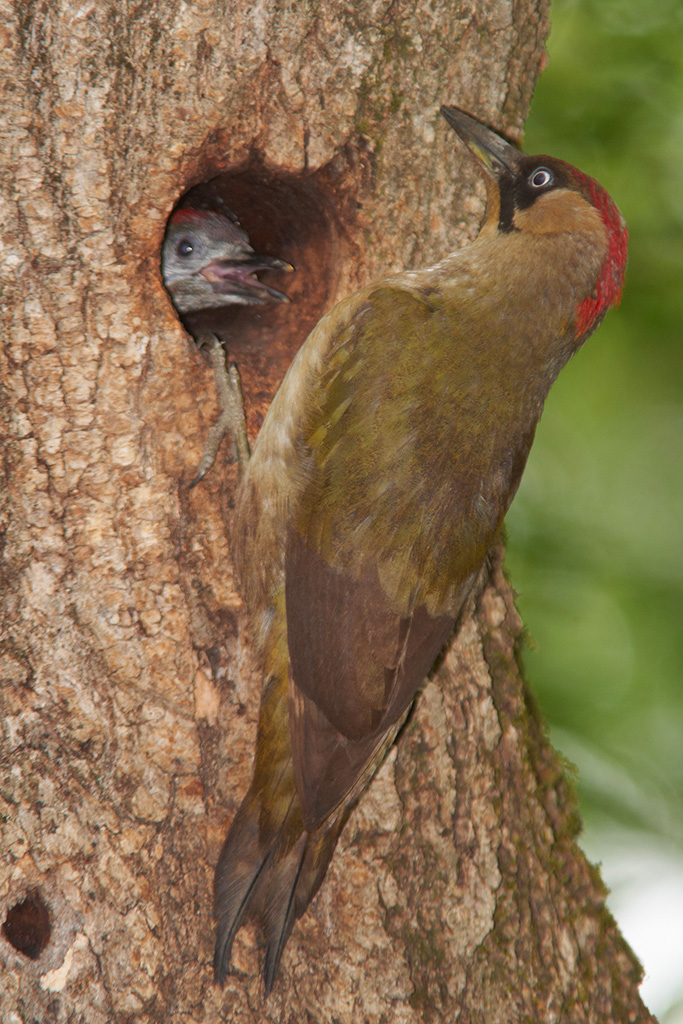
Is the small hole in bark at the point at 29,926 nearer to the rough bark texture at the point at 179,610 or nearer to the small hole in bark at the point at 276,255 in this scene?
the rough bark texture at the point at 179,610

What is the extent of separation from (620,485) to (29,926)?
3.02m

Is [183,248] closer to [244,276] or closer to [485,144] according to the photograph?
[244,276]

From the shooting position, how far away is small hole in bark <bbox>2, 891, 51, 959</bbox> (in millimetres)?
1870

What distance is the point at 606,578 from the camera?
3.92 m

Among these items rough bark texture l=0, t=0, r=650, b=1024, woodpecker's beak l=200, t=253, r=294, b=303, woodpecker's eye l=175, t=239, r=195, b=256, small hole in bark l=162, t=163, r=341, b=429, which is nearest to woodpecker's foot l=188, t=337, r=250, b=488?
rough bark texture l=0, t=0, r=650, b=1024

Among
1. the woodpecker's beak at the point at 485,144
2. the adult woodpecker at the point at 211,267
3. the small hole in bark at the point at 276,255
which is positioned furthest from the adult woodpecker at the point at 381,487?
the adult woodpecker at the point at 211,267

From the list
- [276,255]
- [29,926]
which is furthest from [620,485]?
[29,926]

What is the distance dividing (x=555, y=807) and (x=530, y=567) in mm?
1617

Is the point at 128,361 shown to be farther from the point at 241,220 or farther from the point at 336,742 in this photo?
the point at 241,220

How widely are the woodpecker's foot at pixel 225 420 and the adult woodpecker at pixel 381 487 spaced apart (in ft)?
0.16

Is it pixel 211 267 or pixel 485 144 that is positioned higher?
pixel 485 144

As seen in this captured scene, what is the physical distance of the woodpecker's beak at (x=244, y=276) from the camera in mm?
2957

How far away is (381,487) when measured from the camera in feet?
7.14

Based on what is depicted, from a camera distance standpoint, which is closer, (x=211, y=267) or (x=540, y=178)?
(x=540, y=178)
